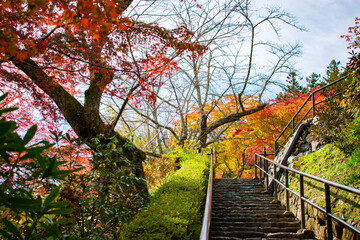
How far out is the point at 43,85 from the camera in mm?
6805

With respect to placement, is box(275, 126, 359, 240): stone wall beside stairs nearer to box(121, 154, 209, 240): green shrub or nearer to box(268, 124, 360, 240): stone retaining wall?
box(268, 124, 360, 240): stone retaining wall

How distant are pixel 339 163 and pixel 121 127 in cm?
1440

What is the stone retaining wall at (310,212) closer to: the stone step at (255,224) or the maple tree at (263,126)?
the stone step at (255,224)

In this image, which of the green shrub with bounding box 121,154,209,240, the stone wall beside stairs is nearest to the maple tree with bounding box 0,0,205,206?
the green shrub with bounding box 121,154,209,240

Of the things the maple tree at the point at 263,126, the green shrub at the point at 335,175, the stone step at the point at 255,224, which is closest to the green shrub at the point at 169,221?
the stone step at the point at 255,224

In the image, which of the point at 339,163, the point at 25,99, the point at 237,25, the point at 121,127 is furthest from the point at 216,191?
the point at 121,127

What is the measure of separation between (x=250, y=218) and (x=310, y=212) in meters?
1.18

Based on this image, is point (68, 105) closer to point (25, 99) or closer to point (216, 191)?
point (25, 99)

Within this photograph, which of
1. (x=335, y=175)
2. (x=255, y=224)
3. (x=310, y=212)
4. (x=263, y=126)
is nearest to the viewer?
(x=310, y=212)

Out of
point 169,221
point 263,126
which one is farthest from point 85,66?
point 263,126

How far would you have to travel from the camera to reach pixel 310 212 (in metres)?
4.53

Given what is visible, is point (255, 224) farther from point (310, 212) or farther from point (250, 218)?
point (310, 212)

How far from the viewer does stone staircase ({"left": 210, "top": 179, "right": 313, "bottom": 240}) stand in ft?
14.8

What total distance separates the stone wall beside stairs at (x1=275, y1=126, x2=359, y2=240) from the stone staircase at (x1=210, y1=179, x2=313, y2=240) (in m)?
0.19
